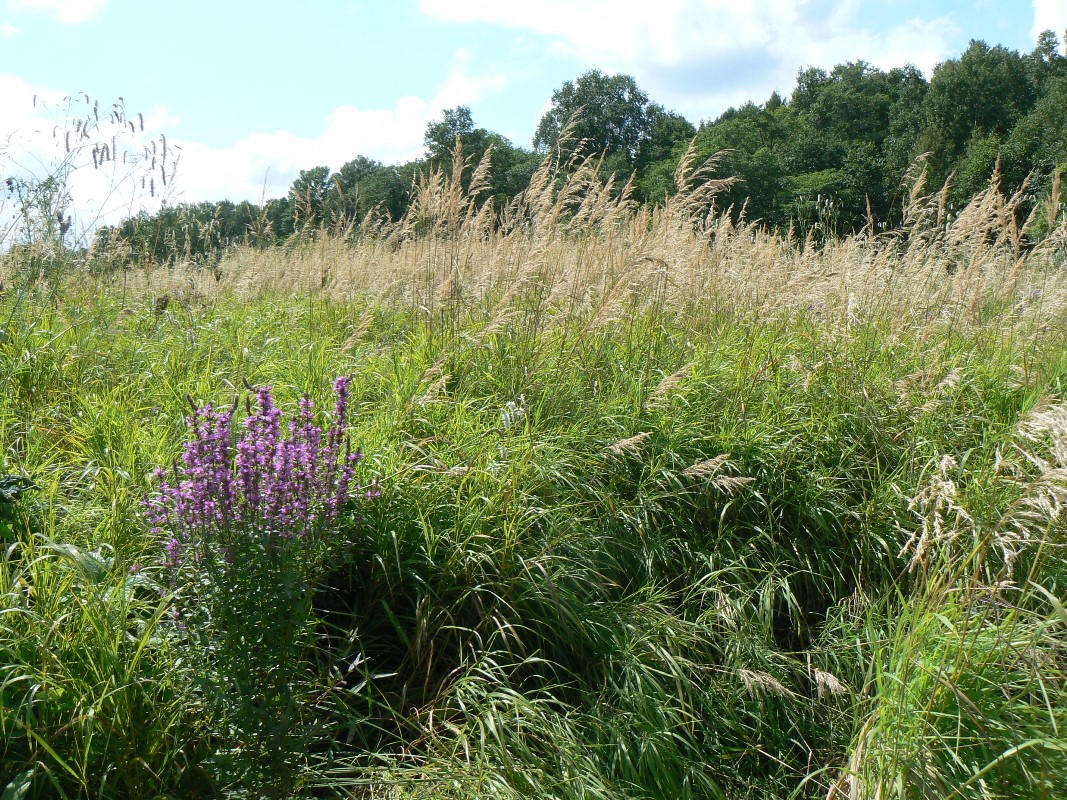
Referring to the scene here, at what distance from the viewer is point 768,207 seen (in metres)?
29.8

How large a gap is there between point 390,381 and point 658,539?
4.25ft

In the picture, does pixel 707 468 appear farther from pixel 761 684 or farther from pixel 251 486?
pixel 251 486

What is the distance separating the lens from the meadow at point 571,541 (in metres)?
1.75

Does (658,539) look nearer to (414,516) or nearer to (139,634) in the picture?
(414,516)

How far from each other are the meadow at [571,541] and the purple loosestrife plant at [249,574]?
13 mm

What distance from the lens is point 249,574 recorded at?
1.69 m

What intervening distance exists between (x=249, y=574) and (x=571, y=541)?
1188 millimetres

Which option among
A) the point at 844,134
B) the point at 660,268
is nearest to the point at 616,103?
the point at 844,134

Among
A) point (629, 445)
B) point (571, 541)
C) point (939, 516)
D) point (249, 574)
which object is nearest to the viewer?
point (249, 574)

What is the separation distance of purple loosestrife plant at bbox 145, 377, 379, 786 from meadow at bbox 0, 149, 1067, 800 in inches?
0.5

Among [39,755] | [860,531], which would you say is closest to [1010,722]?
[860,531]

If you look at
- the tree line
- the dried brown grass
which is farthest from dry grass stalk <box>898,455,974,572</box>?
the tree line

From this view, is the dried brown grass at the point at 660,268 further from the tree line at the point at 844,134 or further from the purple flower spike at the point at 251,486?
the tree line at the point at 844,134

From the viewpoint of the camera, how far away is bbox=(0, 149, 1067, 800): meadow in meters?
1.75
